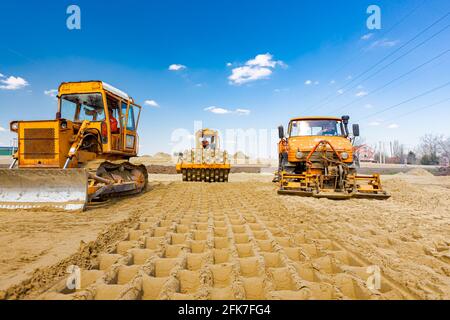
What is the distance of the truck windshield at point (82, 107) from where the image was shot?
23.5ft

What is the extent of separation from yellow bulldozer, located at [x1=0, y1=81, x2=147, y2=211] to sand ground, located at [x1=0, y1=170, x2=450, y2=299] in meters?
0.62

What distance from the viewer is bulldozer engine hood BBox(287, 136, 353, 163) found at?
795cm

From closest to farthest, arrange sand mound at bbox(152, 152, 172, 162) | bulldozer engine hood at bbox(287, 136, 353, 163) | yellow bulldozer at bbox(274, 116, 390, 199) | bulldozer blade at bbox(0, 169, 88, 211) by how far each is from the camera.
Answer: bulldozer blade at bbox(0, 169, 88, 211) → yellow bulldozer at bbox(274, 116, 390, 199) → bulldozer engine hood at bbox(287, 136, 353, 163) → sand mound at bbox(152, 152, 172, 162)

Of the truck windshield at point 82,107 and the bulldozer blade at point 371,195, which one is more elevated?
the truck windshield at point 82,107

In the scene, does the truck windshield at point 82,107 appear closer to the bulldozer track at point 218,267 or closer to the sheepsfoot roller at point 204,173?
the bulldozer track at point 218,267

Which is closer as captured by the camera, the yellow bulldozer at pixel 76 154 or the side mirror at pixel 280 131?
the yellow bulldozer at pixel 76 154

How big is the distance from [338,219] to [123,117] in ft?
22.5

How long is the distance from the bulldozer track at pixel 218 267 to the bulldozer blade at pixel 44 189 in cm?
203

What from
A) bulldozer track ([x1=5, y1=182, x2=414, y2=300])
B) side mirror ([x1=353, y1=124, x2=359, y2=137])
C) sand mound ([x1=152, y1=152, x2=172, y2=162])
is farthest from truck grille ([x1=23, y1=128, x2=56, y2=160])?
sand mound ([x1=152, y1=152, x2=172, y2=162])

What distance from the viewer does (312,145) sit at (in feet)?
26.5

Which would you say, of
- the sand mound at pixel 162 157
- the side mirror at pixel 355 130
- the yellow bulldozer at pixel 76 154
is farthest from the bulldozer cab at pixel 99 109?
the sand mound at pixel 162 157

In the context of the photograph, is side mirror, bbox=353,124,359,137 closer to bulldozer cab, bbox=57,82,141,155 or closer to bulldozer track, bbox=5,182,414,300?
bulldozer track, bbox=5,182,414,300

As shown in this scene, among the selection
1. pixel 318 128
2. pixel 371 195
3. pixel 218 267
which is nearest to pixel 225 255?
pixel 218 267
